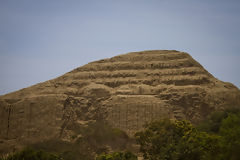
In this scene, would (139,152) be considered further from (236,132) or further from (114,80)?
(236,132)

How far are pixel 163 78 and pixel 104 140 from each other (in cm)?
975

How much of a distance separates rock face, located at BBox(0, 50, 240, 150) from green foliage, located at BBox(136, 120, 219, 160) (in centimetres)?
412

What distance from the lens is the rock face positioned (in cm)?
3856

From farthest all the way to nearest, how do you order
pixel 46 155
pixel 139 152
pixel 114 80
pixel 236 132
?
pixel 114 80 < pixel 139 152 < pixel 46 155 < pixel 236 132

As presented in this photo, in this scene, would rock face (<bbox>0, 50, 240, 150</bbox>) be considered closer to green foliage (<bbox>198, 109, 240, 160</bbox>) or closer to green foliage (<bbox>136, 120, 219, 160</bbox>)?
green foliage (<bbox>198, 109, 240, 160</bbox>)

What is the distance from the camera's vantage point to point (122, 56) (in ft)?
149

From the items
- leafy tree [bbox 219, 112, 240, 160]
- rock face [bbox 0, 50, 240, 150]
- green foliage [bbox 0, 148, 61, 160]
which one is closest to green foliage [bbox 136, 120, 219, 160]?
leafy tree [bbox 219, 112, 240, 160]

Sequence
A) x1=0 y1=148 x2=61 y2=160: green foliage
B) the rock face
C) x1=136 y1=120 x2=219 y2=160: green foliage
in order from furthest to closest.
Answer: the rock face → x1=0 y1=148 x2=61 y2=160: green foliage → x1=136 y1=120 x2=219 y2=160: green foliage

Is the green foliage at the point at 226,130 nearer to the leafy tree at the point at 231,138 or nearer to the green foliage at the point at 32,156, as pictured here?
the leafy tree at the point at 231,138

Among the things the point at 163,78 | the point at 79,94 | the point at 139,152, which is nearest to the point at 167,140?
the point at 139,152

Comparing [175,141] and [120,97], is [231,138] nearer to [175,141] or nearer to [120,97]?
[175,141]

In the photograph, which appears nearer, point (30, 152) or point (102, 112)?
point (30, 152)

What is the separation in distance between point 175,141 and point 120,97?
1050cm

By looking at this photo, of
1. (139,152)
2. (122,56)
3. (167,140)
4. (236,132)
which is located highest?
(122,56)
